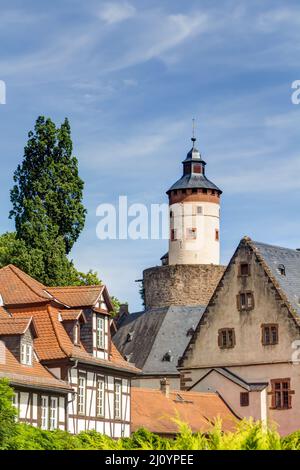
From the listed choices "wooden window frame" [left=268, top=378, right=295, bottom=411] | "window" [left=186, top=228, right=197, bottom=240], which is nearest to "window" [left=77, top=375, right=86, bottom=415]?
"wooden window frame" [left=268, top=378, right=295, bottom=411]

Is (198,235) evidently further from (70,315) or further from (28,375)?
(28,375)

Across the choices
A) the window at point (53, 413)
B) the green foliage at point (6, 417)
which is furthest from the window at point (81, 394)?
the green foliage at point (6, 417)

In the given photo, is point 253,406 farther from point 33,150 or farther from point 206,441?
point 206,441

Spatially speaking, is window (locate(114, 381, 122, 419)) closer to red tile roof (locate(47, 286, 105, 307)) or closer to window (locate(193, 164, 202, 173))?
red tile roof (locate(47, 286, 105, 307))

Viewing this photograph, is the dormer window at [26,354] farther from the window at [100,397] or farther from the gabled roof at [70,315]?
the window at [100,397]

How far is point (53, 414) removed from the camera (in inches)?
1721

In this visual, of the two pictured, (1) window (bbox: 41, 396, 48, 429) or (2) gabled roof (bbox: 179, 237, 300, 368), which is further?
(2) gabled roof (bbox: 179, 237, 300, 368)

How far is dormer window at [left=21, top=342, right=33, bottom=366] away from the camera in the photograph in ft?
139

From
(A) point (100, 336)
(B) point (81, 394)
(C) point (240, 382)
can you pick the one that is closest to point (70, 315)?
(A) point (100, 336)

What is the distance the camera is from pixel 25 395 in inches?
1615

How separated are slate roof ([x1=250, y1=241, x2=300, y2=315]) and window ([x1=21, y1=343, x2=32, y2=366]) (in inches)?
921

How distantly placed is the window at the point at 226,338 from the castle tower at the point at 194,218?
3490 centimetres

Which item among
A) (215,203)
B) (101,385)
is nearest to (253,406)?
(101,385)
